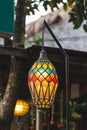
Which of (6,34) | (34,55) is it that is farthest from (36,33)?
(6,34)

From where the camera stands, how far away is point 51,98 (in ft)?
14.9

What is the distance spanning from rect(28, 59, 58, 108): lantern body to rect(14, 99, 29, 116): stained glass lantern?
3063mm

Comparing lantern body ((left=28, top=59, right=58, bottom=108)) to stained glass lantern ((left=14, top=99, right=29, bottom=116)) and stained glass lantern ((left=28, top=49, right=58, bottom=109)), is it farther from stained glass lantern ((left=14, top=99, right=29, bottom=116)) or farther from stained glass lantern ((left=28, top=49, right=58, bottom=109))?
stained glass lantern ((left=14, top=99, right=29, bottom=116))

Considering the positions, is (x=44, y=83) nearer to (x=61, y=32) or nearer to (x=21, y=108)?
(x=21, y=108)

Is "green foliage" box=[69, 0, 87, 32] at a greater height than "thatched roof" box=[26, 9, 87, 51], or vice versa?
"thatched roof" box=[26, 9, 87, 51]

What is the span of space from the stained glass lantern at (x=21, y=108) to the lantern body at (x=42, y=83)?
10.1 ft

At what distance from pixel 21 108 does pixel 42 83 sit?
3209 mm

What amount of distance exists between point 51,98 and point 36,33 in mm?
11809

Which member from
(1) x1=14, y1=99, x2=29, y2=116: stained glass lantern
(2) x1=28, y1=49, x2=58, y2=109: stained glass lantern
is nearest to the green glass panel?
(2) x1=28, y1=49, x2=58, y2=109: stained glass lantern

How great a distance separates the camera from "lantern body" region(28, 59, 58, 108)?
14.7 feet

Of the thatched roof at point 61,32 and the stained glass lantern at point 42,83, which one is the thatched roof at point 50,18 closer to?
the thatched roof at point 61,32

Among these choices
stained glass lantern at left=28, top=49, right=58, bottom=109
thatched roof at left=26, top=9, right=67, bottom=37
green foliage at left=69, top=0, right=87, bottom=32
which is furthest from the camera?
thatched roof at left=26, top=9, right=67, bottom=37

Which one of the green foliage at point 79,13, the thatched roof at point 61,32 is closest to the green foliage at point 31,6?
the green foliage at point 79,13

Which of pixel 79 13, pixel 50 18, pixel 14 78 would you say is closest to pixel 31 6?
pixel 79 13
